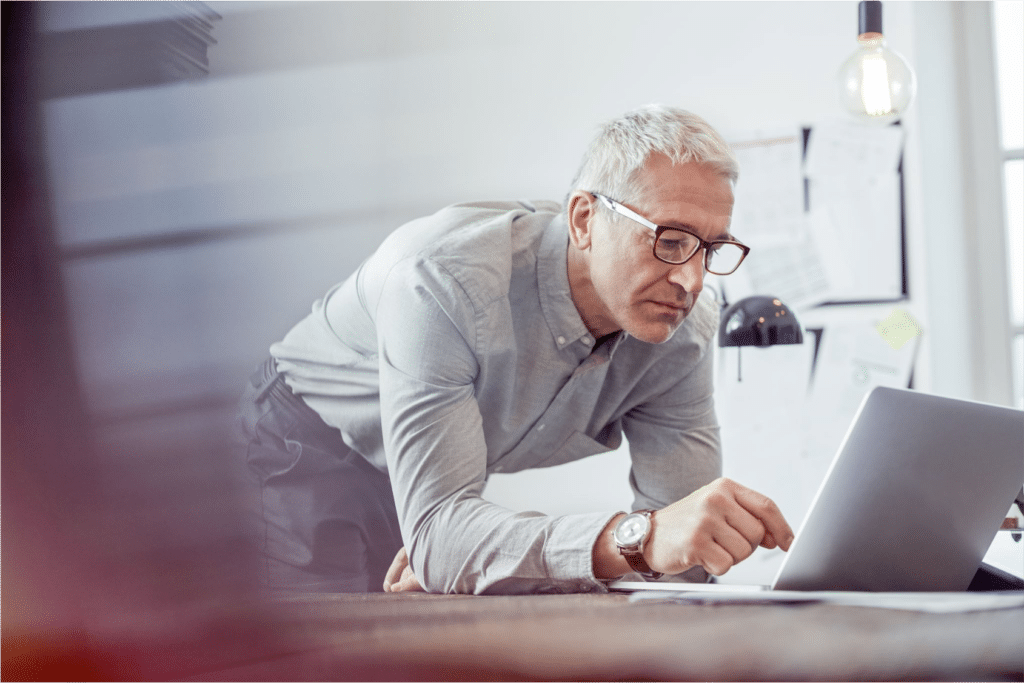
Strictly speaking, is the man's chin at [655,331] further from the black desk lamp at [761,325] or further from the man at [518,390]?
the black desk lamp at [761,325]

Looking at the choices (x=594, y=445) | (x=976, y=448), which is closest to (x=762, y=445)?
(x=594, y=445)

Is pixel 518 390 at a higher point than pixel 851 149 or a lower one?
lower

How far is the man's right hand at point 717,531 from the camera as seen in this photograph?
1.58 feet

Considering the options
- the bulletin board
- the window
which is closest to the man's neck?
the bulletin board

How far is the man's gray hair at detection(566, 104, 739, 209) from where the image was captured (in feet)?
2.45

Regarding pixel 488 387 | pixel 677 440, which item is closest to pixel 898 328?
pixel 677 440

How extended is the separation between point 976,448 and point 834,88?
1454 mm

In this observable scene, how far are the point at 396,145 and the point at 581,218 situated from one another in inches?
29.1

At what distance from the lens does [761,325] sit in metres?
1.27

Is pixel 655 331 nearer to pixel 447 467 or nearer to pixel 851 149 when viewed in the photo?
pixel 447 467

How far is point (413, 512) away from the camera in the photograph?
2.02 feet

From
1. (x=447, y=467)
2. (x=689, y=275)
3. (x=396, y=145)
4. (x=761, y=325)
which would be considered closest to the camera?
Result: (x=447, y=467)

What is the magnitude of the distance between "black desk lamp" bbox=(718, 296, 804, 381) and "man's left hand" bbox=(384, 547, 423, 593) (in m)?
0.74

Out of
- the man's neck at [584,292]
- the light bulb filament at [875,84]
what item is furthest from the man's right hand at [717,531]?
the light bulb filament at [875,84]
